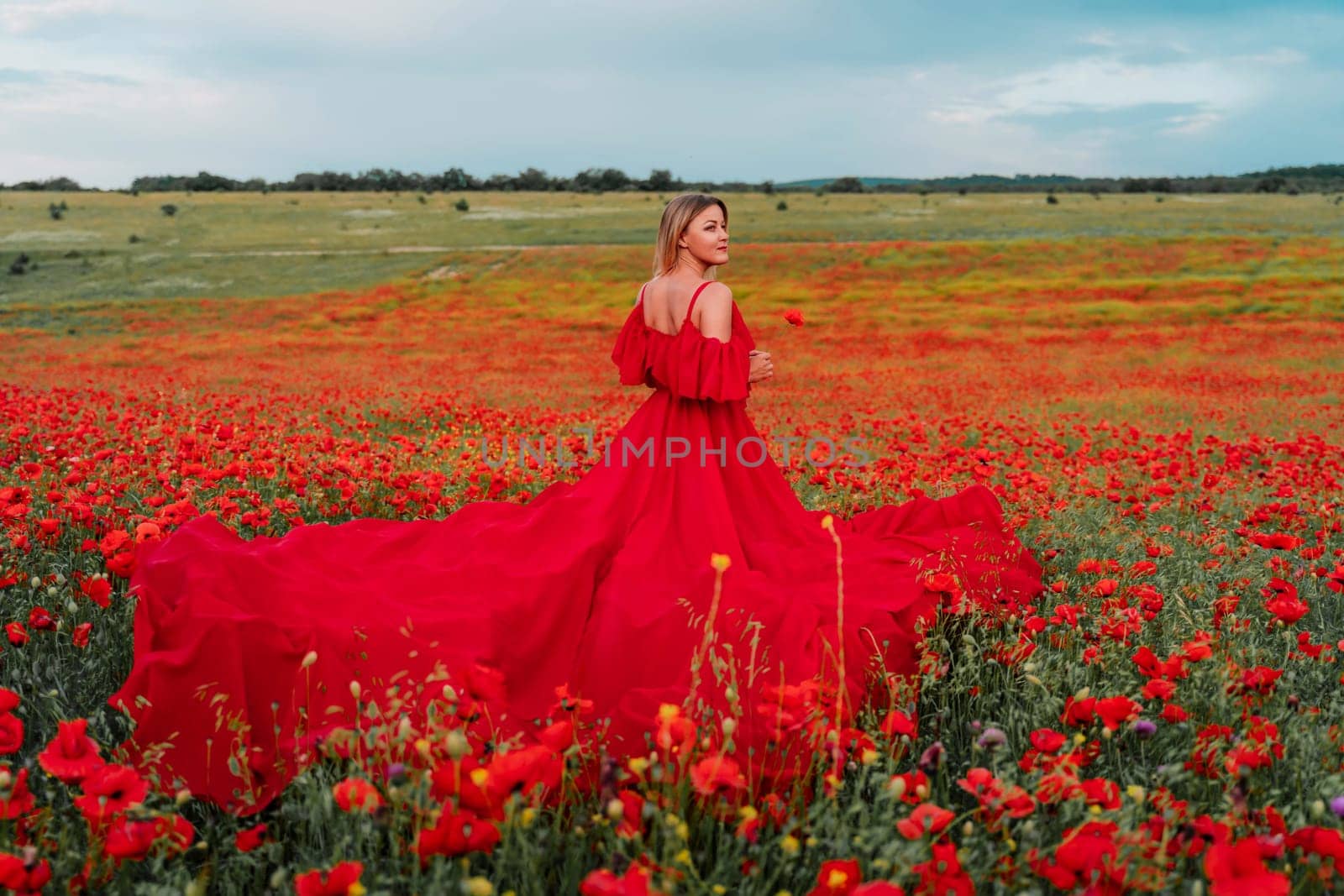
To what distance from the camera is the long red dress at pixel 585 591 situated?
2.99 meters

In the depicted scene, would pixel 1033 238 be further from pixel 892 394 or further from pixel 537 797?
pixel 537 797

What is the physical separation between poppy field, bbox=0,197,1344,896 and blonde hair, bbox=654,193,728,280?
0.63 metres

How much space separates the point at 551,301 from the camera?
3134cm

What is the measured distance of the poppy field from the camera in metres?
1.93

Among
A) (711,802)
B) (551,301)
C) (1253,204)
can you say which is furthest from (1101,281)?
(1253,204)

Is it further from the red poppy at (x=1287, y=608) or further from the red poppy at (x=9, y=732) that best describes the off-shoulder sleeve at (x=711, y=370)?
the red poppy at (x=9, y=732)

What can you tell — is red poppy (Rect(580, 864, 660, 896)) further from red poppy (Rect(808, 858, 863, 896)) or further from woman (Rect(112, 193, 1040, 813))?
woman (Rect(112, 193, 1040, 813))

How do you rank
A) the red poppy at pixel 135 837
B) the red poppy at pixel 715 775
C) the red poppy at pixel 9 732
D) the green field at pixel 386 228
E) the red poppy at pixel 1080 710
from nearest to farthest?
the red poppy at pixel 135 837, the red poppy at pixel 715 775, the red poppy at pixel 9 732, the red poppy at pixel 1080 710, the green field at pixel 386 228

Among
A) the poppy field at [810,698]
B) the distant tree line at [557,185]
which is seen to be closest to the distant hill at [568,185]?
the distant tree line at [557,185]

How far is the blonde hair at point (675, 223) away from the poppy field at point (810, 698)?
63 centimetres

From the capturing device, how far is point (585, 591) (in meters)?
3.77

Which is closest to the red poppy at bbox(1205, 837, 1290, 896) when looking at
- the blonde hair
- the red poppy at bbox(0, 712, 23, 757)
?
the red poppy at bbox(0, 712, 23, 757)

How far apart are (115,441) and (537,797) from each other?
6015 millimetres

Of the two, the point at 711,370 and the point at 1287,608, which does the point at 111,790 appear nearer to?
the point at 711,370
